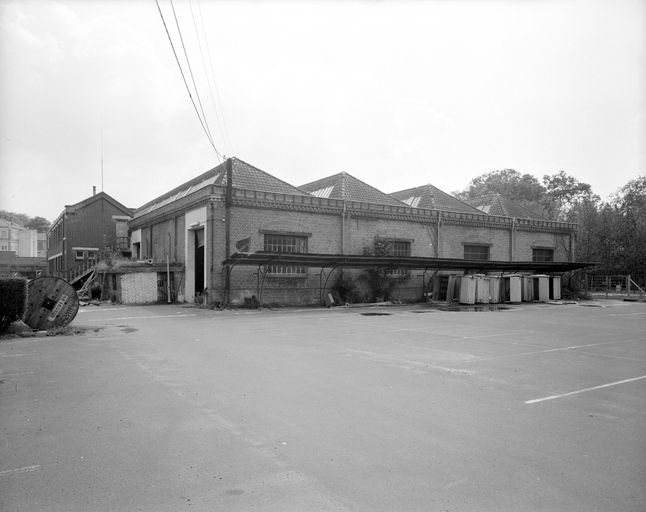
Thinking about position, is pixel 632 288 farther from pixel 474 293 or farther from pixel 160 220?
pixel 160 220

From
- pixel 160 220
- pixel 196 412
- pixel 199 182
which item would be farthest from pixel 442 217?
pixel 196 412

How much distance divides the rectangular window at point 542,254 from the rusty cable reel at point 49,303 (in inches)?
1196

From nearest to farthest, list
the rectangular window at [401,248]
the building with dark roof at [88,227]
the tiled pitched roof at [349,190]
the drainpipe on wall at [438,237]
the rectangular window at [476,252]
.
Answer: the tiled pitched roof at [349,190] → the rectangular window at [401,248] → the drainpipe on wall at [438,237] → the rectangular window at [476,252] → the building with dark roof at [88,227]

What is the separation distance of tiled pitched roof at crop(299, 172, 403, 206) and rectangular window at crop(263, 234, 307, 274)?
414 cm

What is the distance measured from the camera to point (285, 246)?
23359 millimetres

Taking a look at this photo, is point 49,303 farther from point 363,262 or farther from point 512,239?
point 512,239

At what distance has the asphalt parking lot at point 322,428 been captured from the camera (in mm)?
3404

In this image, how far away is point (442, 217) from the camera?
28.8 meters

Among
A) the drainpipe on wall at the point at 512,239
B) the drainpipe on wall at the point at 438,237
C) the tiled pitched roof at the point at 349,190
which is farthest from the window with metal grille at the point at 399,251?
the drainpipe on wall at the point at 512,239

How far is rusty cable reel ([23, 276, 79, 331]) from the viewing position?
480 inches

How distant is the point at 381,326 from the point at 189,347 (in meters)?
6.28

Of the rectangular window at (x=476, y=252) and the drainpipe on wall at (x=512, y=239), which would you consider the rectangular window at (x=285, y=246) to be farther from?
the drainpipe on wall at (x=512, y=239)

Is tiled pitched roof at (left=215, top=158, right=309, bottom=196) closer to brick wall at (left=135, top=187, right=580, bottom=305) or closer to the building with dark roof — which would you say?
brick wall at (left=135, top=187, right=580, bottom=305)

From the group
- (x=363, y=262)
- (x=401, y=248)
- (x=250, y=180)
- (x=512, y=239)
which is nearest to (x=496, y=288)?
(x=401, y=248)
